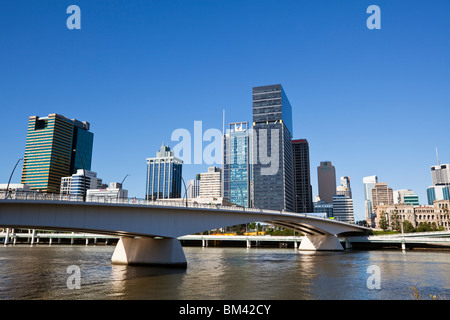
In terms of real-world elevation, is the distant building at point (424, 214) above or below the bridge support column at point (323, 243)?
above

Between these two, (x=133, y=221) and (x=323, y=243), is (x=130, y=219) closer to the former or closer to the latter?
(x=133, y=221)

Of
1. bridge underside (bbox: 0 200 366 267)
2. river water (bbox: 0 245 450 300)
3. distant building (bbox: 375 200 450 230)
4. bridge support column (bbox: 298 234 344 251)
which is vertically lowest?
river water (bbox: 0 245 450 300)

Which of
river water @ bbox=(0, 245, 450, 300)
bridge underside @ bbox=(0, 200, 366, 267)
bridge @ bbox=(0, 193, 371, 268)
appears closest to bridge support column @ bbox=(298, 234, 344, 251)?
bridge underside @ bbox=(0, 200, 366, 267)

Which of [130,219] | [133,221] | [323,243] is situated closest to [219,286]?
[133,221]

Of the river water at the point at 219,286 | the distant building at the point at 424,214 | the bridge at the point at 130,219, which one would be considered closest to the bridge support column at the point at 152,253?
the bridge at the point at 130,219

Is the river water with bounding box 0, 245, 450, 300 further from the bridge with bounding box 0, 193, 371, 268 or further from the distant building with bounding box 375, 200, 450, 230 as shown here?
the distant building with bounding box 375, 200, 450, 230

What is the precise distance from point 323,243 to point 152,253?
6163 cm

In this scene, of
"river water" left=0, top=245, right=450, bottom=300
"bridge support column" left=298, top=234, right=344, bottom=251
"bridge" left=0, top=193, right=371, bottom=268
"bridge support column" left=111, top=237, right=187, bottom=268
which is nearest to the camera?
"river water" left=0, top=245, right=450, bottom=300

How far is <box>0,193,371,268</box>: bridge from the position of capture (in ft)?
113

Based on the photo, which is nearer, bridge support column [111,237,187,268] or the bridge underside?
the bridge underside

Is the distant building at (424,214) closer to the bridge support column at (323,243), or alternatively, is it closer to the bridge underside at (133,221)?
the bridge support column at (323,243)

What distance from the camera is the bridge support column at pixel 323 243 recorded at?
95.2m
